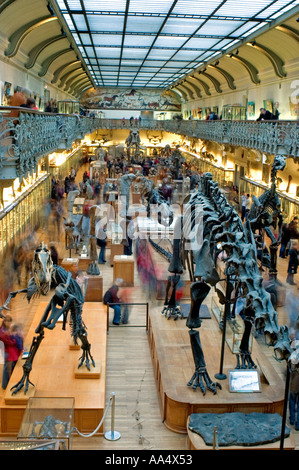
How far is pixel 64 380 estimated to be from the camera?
723cm

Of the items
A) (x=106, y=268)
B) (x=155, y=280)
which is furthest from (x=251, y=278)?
(x=106, y=268)

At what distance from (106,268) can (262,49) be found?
11.3 metres

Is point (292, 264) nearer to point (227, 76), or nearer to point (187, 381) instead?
point (187, 381)

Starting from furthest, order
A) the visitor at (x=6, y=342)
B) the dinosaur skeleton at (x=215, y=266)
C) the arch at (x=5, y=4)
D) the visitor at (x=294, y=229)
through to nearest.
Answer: the visitor at (x=294, y=229) → the arch at (x=5, y=4) → the visitor at (x=6, y=342) → the dinosaur skeleton at (x=215, y=266)

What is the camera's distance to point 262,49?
19.5m

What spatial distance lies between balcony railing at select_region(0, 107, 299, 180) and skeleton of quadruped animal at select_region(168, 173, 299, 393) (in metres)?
3.14

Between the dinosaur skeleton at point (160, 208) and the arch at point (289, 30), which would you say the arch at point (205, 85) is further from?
the dinosaur skeleton at point (160, 208)

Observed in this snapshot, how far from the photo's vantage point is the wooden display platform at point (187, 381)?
21.9 ft

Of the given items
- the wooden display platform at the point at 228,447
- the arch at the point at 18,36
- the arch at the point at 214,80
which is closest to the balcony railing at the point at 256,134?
the arch at the point at 214,80

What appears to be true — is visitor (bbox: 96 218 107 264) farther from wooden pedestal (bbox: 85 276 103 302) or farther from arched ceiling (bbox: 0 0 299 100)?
arched ceiling (bbox: 0 0 299 100)

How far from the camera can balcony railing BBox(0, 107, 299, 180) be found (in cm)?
849

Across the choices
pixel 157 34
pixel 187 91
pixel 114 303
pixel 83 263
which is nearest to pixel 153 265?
pixel 83 263

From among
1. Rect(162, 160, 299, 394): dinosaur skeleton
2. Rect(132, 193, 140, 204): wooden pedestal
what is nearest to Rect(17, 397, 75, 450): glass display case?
Rect(162, 160, 299, 394): dinosaur skeleton
